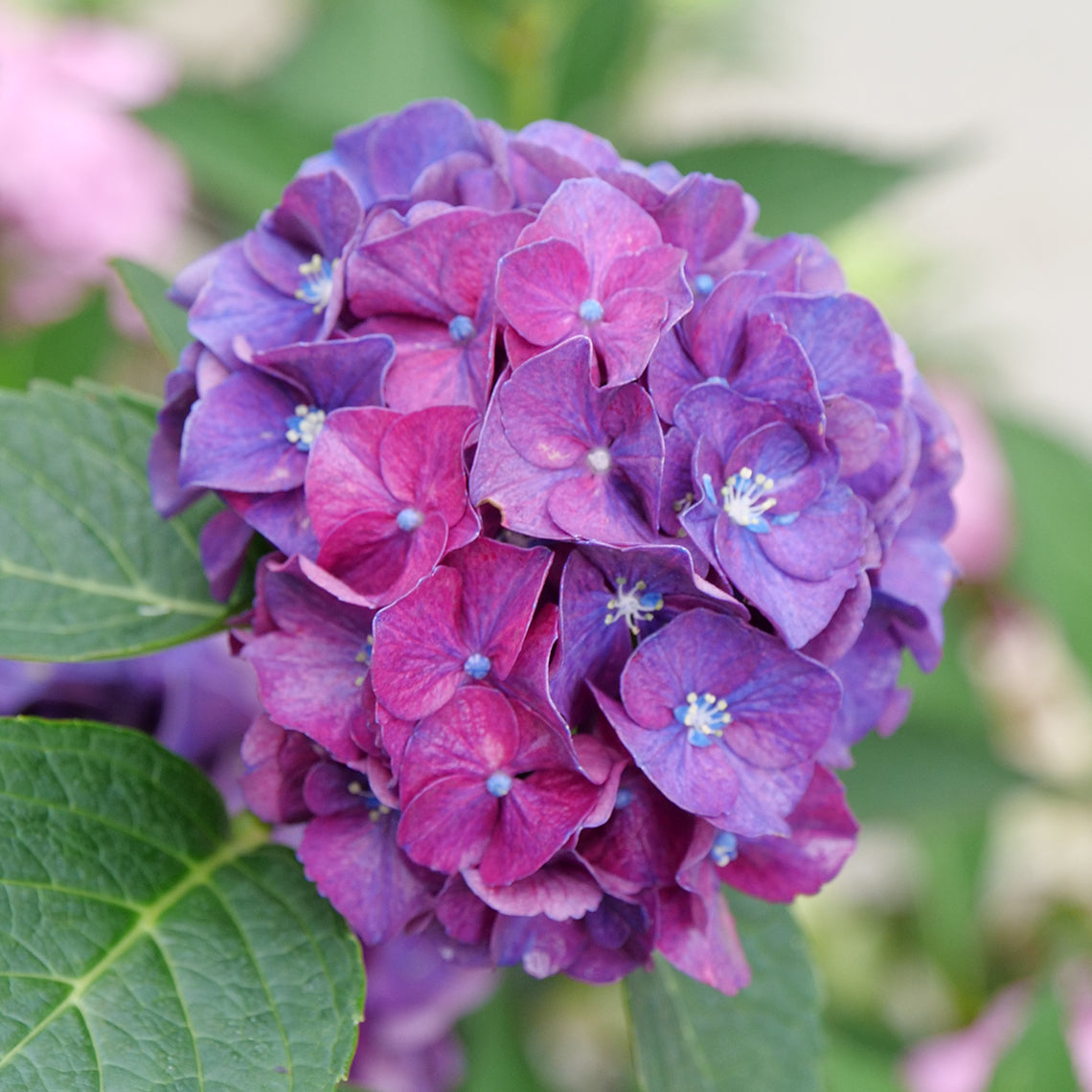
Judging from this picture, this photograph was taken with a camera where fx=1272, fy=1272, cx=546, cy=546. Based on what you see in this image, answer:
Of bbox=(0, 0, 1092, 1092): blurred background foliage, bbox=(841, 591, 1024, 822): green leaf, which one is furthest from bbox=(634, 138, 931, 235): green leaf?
bbox=(841, 591, 1024, 822): green leaf

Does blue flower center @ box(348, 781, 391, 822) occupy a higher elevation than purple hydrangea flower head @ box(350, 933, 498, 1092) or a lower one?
higher

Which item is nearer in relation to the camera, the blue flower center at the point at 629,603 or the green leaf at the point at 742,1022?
the blue flower center at the point at 629,603

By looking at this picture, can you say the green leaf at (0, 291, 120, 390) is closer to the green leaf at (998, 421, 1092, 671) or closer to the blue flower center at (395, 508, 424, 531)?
the blue flower center at (395, 508, 424, 531)

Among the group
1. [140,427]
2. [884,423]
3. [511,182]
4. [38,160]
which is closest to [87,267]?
[38,160]

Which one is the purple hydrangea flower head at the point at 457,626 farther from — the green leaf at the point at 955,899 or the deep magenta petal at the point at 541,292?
the green leaf at the point at 955,899

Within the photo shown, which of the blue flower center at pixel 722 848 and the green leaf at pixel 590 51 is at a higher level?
the green leaf at pixel 590 51

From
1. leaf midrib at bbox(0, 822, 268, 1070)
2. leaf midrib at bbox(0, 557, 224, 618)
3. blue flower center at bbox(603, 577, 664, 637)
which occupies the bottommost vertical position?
leaf midrib at bbox(0, 822, 268, 1070)

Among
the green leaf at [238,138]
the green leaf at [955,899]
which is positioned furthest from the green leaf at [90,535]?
the green leaf at [955,899]
